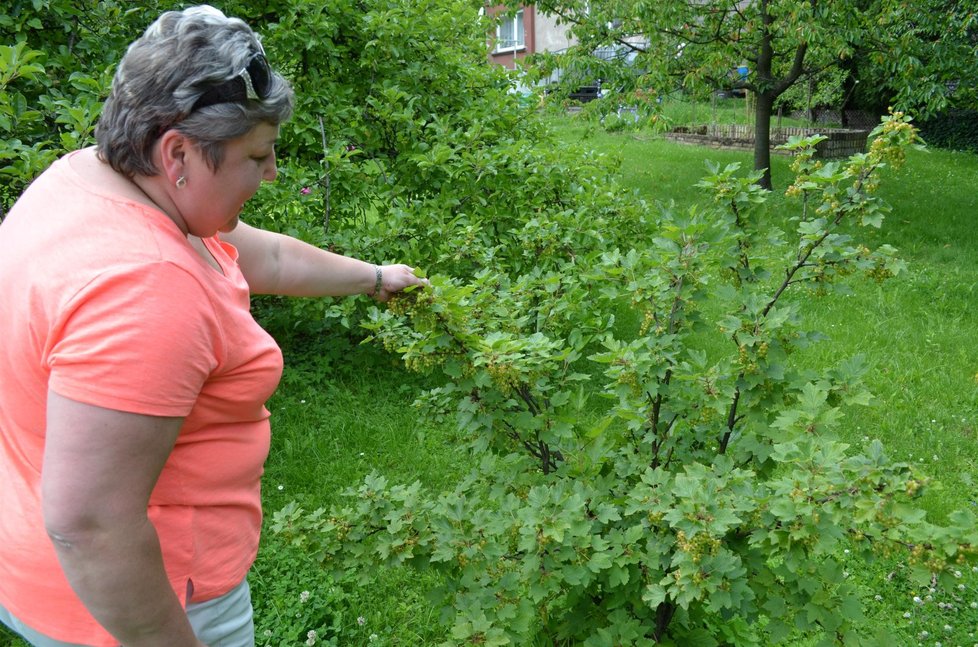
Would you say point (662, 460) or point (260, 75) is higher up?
point (260, 75)

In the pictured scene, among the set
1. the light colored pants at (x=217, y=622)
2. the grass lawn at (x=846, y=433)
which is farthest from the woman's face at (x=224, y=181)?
the grass lawn at (x=846, y=433)

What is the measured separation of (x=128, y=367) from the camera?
1144 millimetres

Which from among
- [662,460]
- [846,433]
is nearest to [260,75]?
[662,460]

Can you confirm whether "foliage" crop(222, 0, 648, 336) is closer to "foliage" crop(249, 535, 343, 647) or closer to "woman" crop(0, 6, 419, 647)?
"foliage" crop(249, 535, 343, 647)

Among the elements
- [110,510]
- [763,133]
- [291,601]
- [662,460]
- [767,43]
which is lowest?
[291,601]

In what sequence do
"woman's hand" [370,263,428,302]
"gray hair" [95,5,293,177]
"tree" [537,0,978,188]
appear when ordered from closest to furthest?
"gray hair" [95,5,293,177] < "woman's hand" [370,263,428,302] < "tree" [537,0,978,188]

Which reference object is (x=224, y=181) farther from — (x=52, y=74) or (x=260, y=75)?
(x=52, y=74)

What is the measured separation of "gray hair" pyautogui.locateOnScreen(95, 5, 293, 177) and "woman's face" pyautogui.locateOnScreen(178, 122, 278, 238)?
17 millimetres

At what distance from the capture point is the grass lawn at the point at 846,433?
3.16 meters

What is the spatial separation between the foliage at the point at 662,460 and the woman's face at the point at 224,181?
770mm

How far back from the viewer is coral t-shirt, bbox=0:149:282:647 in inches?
45.6

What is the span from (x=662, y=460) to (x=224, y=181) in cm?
164

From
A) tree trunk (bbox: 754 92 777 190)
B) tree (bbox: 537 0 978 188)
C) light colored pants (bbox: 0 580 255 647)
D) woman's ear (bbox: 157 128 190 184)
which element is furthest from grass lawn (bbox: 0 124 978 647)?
tree trunk (bbox: 754 92 777 190)

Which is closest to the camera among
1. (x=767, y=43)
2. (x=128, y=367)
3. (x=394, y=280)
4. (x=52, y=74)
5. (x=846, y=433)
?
(x=128, y=367)
